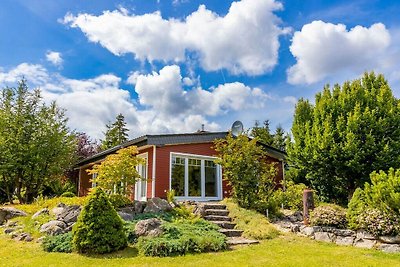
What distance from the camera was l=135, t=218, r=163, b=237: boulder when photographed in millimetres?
9359

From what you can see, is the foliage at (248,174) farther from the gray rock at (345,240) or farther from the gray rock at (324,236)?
the gray rock at (345,240)

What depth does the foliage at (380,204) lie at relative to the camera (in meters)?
9.21

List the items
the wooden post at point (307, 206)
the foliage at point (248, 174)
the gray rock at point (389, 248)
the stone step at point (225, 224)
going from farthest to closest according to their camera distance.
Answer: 1. the foliage at point (248, 174)
2. the stone step at point (225, 224)
3. the wooden post at point (307, 206)
4. the gray rock at point (389, 248)

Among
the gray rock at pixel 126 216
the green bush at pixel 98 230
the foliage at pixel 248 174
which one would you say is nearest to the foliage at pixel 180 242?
the green bush at pixel 98 230

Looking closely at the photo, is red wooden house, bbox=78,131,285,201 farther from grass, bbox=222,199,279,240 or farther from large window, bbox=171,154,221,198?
grass, bbox=222,199,279,240

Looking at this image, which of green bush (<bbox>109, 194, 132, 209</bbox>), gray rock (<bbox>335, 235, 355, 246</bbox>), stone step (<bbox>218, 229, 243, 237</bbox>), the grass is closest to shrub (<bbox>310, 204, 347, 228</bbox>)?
gray rock (<bbox>335, 235, 355, 246</bbox>)

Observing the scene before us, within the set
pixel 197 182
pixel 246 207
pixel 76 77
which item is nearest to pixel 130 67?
pixel 76 77

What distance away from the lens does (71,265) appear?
7539 millimetres

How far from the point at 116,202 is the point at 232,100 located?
7.15 m

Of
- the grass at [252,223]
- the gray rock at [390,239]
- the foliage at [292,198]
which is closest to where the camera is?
the gray rock at [390,239]

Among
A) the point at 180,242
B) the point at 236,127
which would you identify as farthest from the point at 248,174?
the point at 180,242

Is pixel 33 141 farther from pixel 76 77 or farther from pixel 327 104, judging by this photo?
pixel 327 104

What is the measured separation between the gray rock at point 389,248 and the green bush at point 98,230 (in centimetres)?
726

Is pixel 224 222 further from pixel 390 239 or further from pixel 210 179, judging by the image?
pixel 390 239
